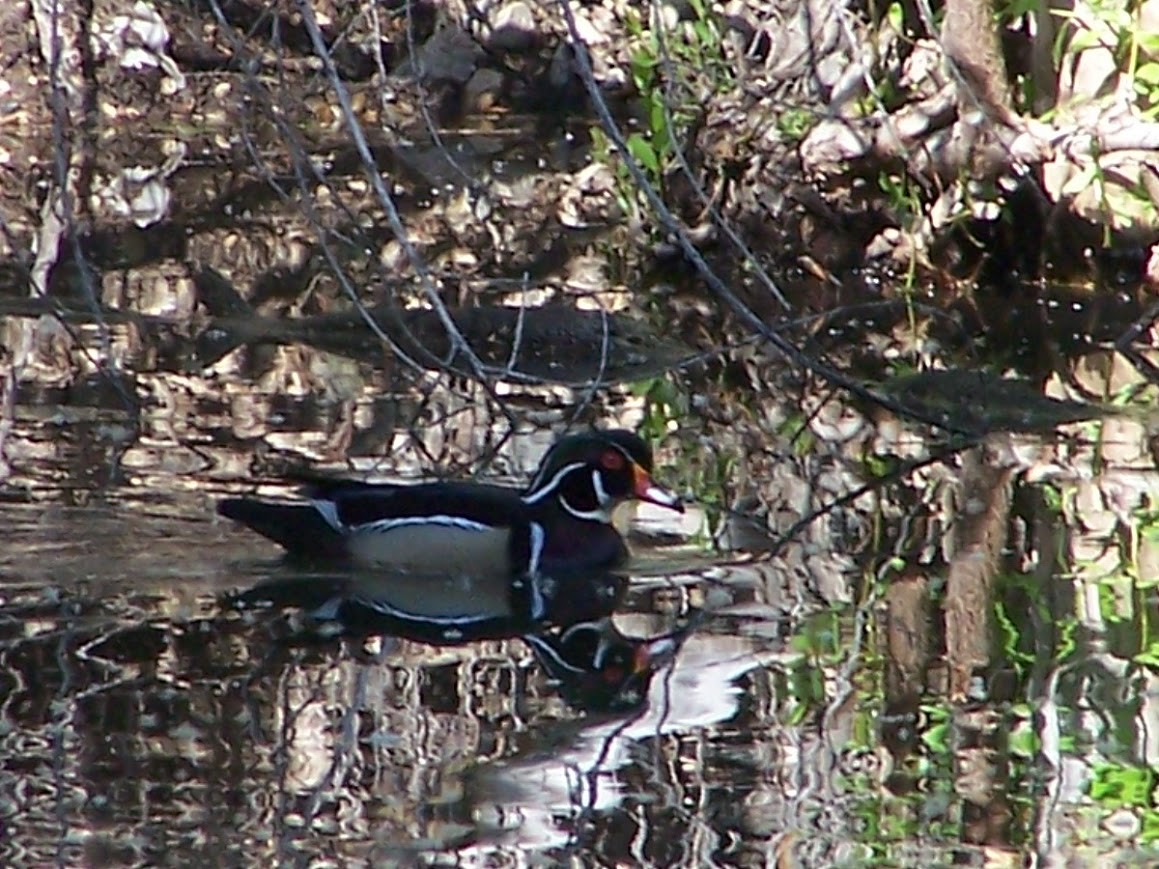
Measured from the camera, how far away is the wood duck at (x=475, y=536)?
8.26 metres

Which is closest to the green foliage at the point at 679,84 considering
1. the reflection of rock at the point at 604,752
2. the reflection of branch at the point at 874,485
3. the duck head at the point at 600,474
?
the reflection of branch at the point at 874,485

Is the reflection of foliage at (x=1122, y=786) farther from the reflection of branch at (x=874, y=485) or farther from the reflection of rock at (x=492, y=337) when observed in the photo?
the reflection of rock at (x=492, y=337)

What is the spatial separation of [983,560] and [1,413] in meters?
3.73

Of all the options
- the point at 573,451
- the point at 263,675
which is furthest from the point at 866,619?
the point at 263,675

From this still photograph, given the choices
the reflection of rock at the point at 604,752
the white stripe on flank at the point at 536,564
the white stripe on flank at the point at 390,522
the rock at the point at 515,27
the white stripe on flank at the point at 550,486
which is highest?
the rock at the point at 515,27

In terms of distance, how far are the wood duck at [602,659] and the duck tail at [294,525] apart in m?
0.83

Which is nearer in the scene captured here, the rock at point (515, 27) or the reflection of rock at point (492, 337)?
the reflection of rock at point (492, 337)

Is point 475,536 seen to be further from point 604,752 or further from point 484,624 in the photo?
point 604,752

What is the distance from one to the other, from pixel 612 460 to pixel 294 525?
40.2 inches

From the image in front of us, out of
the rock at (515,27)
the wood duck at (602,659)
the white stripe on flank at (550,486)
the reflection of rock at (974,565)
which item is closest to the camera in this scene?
the wood duck at (602,659)

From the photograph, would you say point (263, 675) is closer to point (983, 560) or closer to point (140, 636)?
point (140, 636)

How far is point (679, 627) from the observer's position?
7895 millimetres

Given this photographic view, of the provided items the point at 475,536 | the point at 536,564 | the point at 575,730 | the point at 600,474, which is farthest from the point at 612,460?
the point at 575,730

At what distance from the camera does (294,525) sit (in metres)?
8.41
